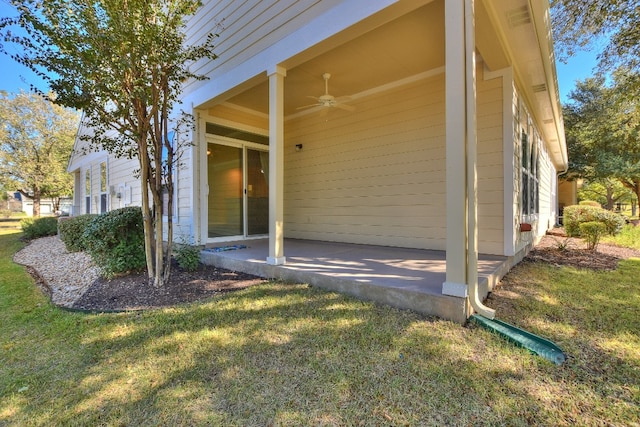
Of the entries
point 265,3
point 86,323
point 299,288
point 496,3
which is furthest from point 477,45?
point 86,323

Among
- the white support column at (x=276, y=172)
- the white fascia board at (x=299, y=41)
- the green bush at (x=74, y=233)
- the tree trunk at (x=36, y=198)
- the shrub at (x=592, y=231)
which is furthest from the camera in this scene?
the tree trunk at (x=36, y=198)

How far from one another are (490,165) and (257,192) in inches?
173

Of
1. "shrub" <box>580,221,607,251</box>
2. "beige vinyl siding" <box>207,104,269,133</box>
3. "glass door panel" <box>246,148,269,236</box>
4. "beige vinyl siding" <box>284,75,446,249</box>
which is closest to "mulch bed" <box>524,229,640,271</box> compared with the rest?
"shrub" <box>580,221,607,251</box>

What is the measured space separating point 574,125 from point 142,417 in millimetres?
21224

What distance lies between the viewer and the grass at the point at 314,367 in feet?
5.15

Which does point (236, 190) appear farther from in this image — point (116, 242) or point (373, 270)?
point (373, 270)

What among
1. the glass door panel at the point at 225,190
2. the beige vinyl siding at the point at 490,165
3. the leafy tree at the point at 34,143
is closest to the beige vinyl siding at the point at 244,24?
the glass door panel at the point at 225,190

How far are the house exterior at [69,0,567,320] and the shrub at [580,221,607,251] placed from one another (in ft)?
3.22

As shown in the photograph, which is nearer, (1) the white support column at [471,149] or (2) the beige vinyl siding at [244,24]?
(1) the white support column at [471,149]

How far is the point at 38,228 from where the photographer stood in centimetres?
1084

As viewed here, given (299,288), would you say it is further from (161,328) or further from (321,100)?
(321,100)

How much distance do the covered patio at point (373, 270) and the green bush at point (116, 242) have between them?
100cm

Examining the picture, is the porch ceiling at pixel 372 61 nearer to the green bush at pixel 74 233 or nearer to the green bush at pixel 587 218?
the green bush at pixel 74 233

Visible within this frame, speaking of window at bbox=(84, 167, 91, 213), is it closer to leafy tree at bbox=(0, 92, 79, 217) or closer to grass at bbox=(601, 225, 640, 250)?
leafy tree at bbox=(0, 92, 79, 217)
